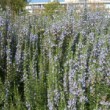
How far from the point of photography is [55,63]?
10.6 feet

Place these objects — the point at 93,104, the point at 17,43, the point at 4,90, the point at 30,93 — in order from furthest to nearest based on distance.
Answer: the point at 17,43 → the point at 4,90 → the point at 30,93 → the point at 93,104

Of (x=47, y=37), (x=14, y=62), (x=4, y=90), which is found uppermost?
(x=47, y=37)

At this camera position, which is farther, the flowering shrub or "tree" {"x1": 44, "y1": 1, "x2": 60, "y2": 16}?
"tree" {"x1": 44, "y1": 1, "x2": 60, "y2": 16}

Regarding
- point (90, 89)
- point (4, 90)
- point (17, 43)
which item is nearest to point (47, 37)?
point (17, 43)

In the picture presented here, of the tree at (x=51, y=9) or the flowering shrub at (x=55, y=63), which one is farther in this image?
the tree at (x=51, y=9)

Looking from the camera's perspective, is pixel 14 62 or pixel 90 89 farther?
pixel 14 62

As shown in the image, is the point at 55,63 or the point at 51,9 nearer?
the point at 55,63

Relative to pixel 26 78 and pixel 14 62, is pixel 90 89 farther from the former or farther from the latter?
pixel 14 62

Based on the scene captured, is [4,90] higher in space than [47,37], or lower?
lower

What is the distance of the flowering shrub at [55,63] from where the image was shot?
303 cm

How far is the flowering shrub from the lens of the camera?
9.95ft

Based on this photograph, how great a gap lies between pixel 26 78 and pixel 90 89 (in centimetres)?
67

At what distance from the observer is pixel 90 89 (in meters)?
3.03

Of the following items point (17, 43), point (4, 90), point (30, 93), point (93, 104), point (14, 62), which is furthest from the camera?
point (17, 43)
